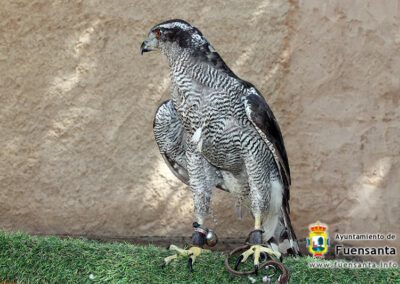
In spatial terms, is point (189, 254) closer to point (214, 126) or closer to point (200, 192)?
point (200, 192)

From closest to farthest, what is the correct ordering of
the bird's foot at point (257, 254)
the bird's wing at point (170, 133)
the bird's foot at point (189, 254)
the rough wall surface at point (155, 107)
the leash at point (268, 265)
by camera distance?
the leash at point (268, 265), the bird's foot at point (257, 254), the bird's foot at point (189, 254), the bird's wing at point (170, 133), the rough wall surface at point (155, 107)

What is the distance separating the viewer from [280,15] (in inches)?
226

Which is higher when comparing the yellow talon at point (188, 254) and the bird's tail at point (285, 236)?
the yellow talon at point (188, 254)

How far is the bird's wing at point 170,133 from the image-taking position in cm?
446

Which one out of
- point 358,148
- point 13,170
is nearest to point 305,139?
point 358,148

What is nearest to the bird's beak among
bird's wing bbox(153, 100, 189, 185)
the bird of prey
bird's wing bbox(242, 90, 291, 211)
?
the bird of prey

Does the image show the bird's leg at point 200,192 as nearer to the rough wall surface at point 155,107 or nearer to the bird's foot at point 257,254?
the bird's foot at point 257,254

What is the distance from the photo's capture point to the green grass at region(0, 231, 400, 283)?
3900 mm

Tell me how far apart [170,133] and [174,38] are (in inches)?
25.3

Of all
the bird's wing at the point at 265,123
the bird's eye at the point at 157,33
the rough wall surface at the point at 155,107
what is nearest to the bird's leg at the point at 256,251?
the bird's wing at the point at 265,123

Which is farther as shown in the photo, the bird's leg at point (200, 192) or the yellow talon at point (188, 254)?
the bird's leg at point (200, 192)

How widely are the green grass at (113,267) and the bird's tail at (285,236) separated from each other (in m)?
0.43

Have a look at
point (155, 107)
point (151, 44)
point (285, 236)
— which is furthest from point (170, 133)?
point (155, 107)

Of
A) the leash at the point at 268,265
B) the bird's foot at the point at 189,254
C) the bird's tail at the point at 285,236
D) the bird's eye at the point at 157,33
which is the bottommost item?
the bird's tail at the point at 285,236
